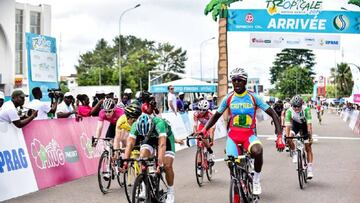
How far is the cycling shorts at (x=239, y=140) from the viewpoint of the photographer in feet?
24.8

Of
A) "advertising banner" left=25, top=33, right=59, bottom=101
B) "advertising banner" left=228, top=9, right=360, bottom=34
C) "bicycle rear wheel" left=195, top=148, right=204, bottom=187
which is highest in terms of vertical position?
"advertising banner" left=228, top=9, right=360, bottom=34

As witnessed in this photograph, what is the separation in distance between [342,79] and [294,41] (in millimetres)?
115771

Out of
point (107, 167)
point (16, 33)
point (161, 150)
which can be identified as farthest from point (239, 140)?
point (16, 33)

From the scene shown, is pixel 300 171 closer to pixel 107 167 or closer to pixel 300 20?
pixel 107 167

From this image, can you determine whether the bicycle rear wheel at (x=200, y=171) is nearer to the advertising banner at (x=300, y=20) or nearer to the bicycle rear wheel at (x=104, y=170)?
the bicycle rear wheel at (x=104, y=170)

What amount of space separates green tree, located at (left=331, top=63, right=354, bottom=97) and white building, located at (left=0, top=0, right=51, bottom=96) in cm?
8372

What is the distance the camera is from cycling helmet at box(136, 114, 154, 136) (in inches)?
291

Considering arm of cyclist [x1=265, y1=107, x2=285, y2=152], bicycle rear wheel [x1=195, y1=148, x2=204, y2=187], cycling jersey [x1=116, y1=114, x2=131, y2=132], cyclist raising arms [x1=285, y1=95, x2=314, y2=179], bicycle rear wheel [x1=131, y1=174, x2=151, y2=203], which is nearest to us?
bicycle rear wheel [x1=131, y1=174, x2=151, y2=203]

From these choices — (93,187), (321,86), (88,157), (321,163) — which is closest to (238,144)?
(93,187)

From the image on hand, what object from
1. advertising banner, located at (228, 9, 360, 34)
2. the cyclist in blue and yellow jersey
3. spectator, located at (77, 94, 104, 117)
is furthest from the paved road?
advertising banner, located at (228, 9, 360, 34)

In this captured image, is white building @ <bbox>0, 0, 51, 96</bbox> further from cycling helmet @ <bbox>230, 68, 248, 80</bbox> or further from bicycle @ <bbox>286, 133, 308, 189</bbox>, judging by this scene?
cycling helmet @ <bbox>230, 68, 248, 80</bbox>

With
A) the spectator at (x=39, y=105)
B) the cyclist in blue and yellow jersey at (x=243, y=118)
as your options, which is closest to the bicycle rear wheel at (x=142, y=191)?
the cyclist in blue and yellow jersey at (x=243, y=118)

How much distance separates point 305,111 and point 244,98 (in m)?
3.81

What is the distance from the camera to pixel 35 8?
7225 centimetres
